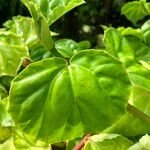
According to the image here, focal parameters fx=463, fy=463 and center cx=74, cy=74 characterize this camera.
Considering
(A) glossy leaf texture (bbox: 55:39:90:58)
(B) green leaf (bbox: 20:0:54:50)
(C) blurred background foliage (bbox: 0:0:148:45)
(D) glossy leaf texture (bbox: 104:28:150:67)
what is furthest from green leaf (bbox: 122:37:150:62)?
(C) blurred background foliage (bbox: 0:0:148:45)

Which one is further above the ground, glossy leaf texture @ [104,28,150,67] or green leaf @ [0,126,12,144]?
glossy leaf texture @ [104,28,150,67]

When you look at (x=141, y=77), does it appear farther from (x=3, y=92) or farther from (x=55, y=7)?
(x=3, y=92)

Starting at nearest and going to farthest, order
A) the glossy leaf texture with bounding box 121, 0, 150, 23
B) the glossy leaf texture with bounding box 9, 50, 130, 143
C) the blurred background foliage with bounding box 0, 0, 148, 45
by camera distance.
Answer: the glossy leaf texture with bounding box 9, 50, 130, 143 → the glossy leaf texture with bounding box 121, 0, 150, 23 → the blurred background foliage with bounding box 0, 0, 148, 45

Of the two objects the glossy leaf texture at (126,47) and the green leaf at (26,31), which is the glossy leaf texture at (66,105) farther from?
the green leaf at (26,31)

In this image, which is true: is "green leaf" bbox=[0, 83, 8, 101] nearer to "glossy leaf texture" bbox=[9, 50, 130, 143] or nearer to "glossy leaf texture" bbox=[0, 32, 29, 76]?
"glossy leaf texture" bbox=[0, 32, 29, 76]

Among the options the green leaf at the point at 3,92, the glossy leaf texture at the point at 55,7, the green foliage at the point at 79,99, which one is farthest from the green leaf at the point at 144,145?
the green leaf at the point at 3,92
